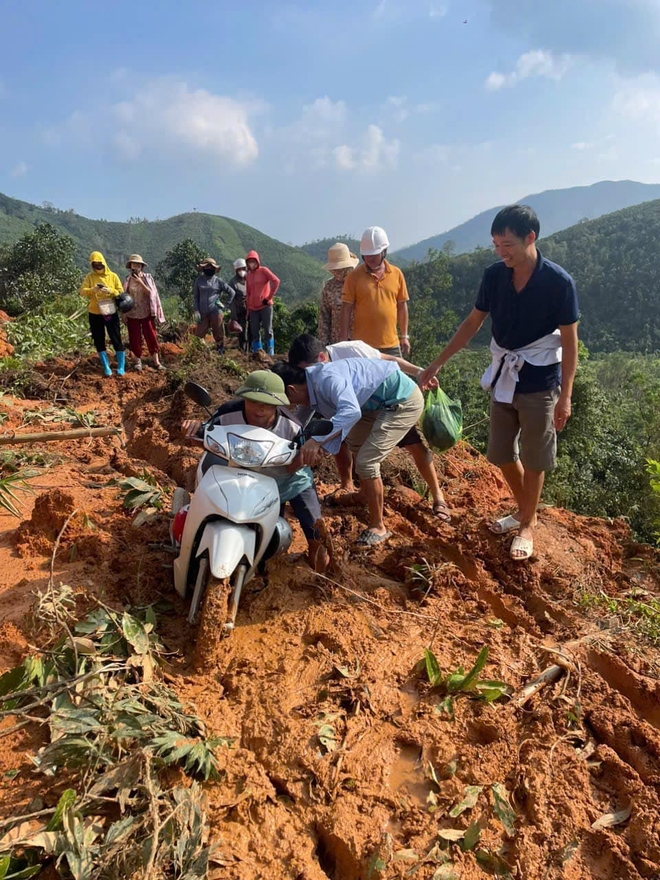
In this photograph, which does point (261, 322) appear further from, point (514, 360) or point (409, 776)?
point (409, 776)

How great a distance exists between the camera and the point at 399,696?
257 centimetres

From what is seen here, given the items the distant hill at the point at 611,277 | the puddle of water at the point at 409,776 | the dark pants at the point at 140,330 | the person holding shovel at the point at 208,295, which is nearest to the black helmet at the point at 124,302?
the dark pants at the point at 140,330

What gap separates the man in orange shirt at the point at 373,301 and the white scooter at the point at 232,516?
2.31m

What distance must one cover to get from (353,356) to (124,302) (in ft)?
16.8

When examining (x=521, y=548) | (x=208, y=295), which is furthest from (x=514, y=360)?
(x=208, y=295)

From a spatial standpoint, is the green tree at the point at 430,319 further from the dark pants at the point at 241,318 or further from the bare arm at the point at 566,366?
the bare arm at the point at 566,366

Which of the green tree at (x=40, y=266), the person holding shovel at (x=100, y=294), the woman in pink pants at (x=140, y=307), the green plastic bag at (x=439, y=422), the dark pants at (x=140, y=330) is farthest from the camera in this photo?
the green tree at (x=40, y=266)

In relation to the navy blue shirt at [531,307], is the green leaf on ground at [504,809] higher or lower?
lower

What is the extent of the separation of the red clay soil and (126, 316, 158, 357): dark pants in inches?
178

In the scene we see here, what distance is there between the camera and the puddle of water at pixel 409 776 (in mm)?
2146

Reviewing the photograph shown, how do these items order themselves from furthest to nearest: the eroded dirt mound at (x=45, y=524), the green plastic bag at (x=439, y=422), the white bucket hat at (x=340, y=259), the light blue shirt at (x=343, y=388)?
the white bucket hat at (x=340, y=259), the green plastic bag at (x=439, y=422), the eroded dirt mound at (x=45, y=524), the light blue shirt at (x=343, y=388)

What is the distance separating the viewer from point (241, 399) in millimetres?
3230

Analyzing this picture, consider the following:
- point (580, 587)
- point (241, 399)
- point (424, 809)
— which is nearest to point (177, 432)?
point (241, 399)

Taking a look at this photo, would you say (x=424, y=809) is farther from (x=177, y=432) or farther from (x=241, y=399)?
(x=177, y=432)
